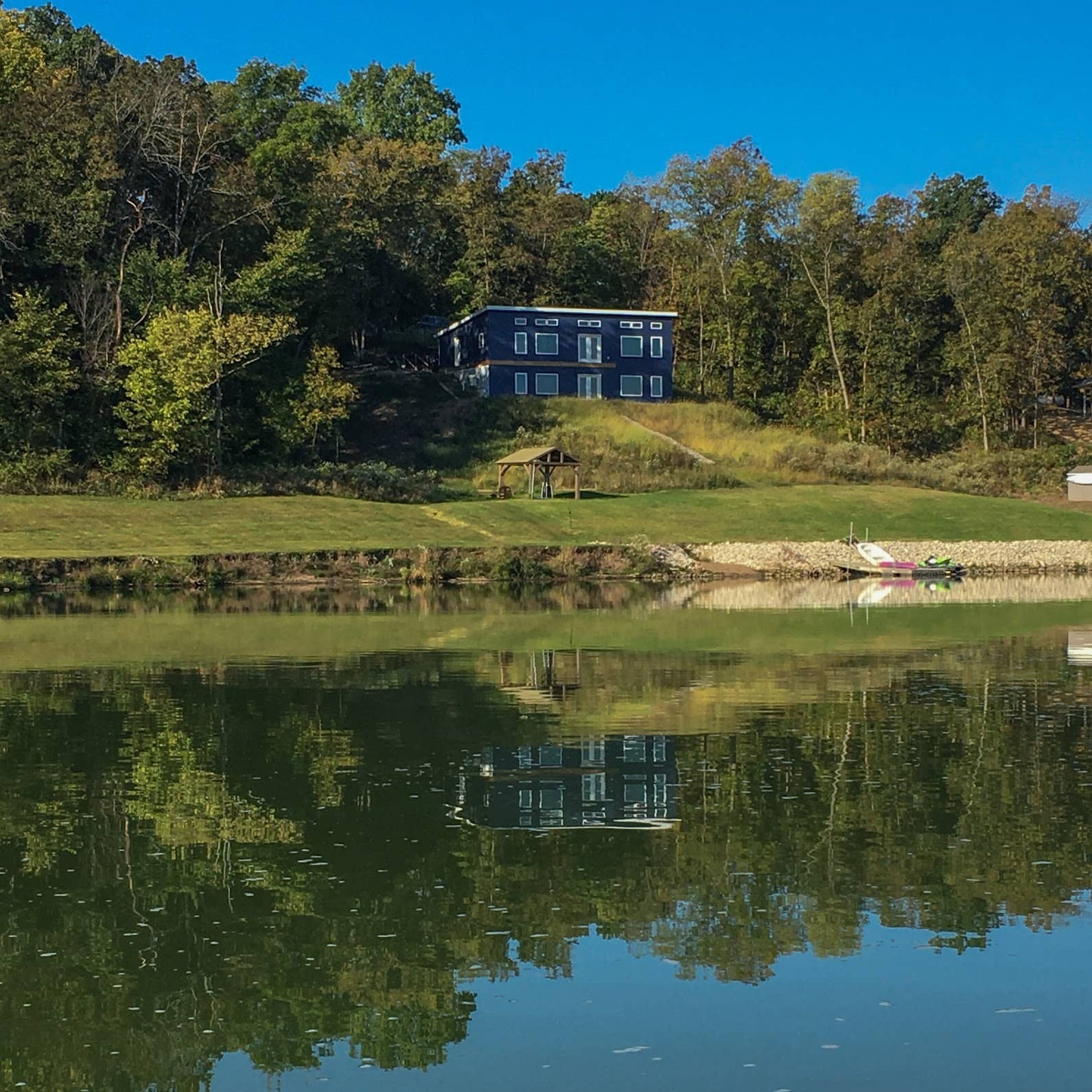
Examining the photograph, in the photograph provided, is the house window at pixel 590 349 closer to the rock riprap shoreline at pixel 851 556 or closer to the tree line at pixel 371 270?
the tree line at pixel 371 270

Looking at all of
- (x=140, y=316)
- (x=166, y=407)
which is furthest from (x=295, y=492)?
(x=140, y=316)

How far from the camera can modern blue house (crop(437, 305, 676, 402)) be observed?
96062 millimetres

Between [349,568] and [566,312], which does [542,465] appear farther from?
[566,312]

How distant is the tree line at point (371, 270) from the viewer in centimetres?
7100

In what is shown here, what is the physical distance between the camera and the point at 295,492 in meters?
70.1

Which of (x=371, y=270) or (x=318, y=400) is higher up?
(x=371, y=270)

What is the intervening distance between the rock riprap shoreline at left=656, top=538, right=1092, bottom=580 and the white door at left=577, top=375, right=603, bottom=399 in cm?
3690

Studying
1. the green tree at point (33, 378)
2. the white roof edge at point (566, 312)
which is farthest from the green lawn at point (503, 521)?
the white roof edge at point (566, 312)

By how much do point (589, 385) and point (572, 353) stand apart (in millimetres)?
2322

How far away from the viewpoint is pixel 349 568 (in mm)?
54125

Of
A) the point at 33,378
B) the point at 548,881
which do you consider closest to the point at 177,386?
the point at 33,378

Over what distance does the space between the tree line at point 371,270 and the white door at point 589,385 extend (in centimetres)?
1227

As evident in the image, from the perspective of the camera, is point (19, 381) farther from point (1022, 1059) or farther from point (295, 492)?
point (1022, 1059)

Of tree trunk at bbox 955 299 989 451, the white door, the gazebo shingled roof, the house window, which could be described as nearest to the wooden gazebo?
the gazebo shingled roof
